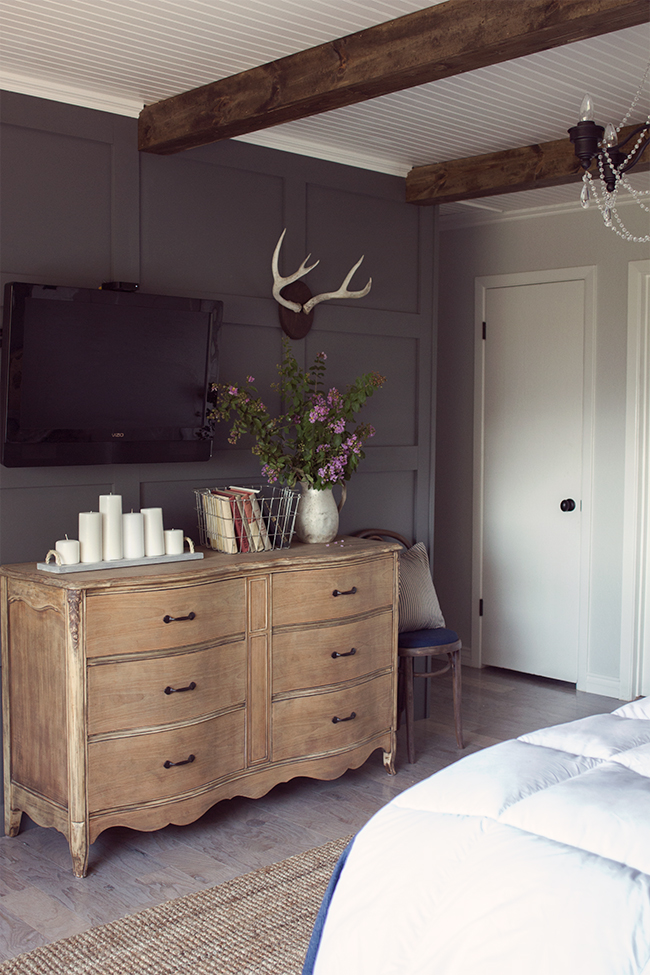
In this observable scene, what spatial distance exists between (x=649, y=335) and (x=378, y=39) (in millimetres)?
2616

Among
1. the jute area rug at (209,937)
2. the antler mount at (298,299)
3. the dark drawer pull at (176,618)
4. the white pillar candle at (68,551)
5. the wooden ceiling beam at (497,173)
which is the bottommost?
the jute area rug at (209,937)

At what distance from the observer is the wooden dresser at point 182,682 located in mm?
2879

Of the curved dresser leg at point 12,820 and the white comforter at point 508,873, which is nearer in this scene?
the white comforter at point 508,873

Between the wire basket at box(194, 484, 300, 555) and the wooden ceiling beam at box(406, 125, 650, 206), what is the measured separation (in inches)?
63.4

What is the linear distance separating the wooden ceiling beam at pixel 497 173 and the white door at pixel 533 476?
42.6 inches

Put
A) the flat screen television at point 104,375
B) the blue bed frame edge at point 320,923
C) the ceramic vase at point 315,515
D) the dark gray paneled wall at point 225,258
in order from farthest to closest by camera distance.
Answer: the ceramic vase at point 315,515
the dark gray paneled wall at point 225,258
the flat screen television at point 104,375
the blue bed frame edge at point 320,923

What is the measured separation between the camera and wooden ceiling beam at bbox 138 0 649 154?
2.24 metres

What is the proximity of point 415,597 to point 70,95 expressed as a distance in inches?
94.3

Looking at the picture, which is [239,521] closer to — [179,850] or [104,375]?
[104,375]

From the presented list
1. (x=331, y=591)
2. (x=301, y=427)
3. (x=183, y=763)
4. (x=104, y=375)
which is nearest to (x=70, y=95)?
(x=104, y=375)

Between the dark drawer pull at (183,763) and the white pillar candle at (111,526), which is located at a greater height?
the white pillar candle at (111,526)

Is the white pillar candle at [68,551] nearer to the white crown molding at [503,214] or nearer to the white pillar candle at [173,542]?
the white pillar candle at [173,542]

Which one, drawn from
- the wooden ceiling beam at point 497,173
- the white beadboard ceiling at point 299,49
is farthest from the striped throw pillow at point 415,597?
the white beadboard ceiling at point 299,49

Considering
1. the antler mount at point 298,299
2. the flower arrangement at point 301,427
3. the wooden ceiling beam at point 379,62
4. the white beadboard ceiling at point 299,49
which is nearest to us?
the wooden ceiling beam at point 379,62
